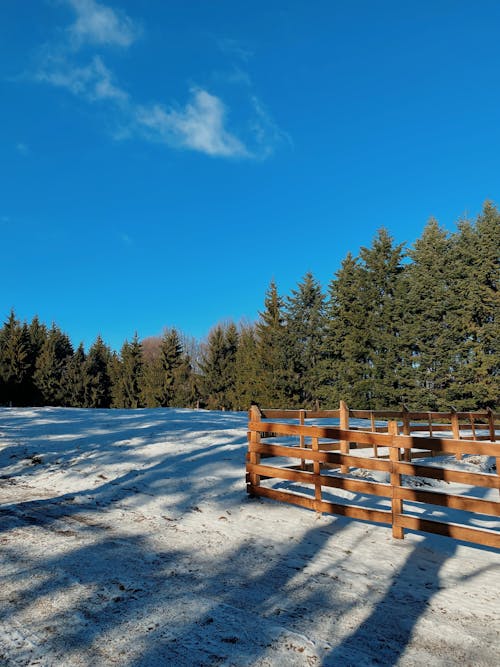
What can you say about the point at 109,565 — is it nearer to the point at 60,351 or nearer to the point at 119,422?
the point at 119,422

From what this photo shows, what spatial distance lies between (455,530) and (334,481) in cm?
184

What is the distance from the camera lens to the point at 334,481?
647 cm

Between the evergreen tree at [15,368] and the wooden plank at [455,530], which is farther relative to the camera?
the evergreen tree at [15,368]

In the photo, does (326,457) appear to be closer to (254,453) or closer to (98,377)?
(254,453)

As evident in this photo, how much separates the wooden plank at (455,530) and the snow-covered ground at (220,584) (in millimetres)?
300

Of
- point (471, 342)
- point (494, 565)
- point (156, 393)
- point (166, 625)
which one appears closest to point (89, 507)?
point (166, 625)

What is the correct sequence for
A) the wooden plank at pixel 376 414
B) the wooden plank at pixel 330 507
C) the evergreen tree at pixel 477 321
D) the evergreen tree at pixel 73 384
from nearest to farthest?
the wooden plank at pixel 330 507 → the wooden plank at pixel 376 414 → the evergreen tree at pixel 477 321 → the evergreen tree at pixel 73 384

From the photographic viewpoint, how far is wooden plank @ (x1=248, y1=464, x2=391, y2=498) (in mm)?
5961

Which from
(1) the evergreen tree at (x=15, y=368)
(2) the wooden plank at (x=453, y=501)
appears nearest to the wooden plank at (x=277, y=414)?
(2) the wooden plank at (x=453, y=501)

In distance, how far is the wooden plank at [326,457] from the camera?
236 inches

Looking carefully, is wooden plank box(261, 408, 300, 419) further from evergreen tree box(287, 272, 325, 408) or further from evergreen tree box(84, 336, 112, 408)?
evergreen tree box(84, 336, 112, 408)

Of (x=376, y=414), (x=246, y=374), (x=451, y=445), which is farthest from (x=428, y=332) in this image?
(x=451, y=445)

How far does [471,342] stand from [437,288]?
4703 mm

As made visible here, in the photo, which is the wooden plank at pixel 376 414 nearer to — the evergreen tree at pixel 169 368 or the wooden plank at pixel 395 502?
the wooden plank at pixel 395 502
